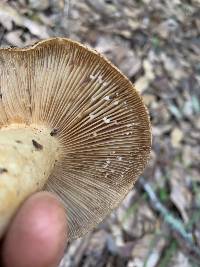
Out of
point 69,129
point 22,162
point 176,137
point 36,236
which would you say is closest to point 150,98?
point 176,137

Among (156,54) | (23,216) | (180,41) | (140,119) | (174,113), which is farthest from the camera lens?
(180,41)

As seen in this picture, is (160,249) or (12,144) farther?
(160,249)

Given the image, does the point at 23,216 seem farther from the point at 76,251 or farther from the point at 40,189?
the point at 76,251

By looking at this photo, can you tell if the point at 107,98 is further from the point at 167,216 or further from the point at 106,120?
the point at 167,216

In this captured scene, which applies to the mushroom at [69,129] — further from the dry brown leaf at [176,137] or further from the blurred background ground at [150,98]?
the dry brown leaf at [176,137]

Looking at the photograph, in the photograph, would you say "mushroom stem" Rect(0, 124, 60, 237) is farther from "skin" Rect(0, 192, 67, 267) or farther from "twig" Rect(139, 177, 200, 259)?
"twig" Rect(139, 177, 200, 259)

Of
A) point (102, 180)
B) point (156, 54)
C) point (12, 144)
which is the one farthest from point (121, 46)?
point (12, 144)
